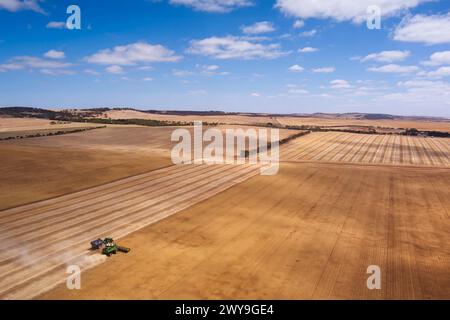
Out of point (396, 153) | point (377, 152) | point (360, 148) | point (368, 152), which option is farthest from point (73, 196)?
point (360, 148)

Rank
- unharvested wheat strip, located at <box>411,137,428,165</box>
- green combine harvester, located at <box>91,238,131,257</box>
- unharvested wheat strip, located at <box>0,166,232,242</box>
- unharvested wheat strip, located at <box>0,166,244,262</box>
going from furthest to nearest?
unharvested wheat strip, located at <box>411,137,428,165</box>
unharvested wheat strip, located at <box>0,166,232,242</box>
unharvested wheat strip, located at <box>0,166,244,262</box>
green combine harvester, located at <box>91,238,131,257</box>

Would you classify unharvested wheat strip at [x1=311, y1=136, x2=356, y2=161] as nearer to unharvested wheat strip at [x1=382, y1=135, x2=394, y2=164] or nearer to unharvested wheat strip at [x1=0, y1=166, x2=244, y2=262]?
unharvested wheat strip at [x1=382, y1=135, x2=394, y2=164]

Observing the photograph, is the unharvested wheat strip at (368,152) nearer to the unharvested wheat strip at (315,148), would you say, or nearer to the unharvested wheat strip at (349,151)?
the unharvested wheat strip at (349,151)

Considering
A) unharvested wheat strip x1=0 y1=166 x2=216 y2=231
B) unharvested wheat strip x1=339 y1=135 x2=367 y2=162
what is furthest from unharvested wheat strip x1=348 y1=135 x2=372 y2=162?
unharvested wheat strip x1=0 y1=166 x2=216 y2=231

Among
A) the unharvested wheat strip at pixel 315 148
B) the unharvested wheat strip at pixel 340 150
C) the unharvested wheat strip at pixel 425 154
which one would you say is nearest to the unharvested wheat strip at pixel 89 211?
the unharvested wheat strip at pixel 315 148

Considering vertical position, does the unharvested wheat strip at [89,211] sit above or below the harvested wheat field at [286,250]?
above

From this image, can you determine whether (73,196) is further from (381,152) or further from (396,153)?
(396,153)

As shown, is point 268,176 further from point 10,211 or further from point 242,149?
point 10,211

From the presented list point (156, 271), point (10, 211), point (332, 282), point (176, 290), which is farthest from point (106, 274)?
point (10, 211)

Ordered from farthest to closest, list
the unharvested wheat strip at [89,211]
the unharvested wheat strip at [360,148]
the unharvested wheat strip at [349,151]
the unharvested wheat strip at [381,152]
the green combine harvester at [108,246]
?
the unharvested wheat strip at [360,148] → the unharvested wheat strip at [349,151] → the unharvested wheat strip at [381,152] → the unharvested wheat strip at [89,211] → the green combine harvester at [108,246]
